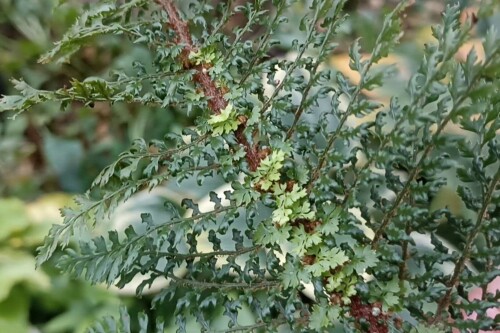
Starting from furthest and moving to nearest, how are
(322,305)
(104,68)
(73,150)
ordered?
(104,68), (73,150), (322,305)

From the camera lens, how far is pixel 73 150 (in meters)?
2.09

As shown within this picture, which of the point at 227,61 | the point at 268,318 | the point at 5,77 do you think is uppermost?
the point at 227,61

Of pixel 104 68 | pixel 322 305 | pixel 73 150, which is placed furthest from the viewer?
pixel 104 68

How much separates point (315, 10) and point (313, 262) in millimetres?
164

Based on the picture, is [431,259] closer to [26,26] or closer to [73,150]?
[73,150]

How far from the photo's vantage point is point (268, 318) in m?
0.40

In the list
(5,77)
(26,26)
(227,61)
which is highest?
(227,61)

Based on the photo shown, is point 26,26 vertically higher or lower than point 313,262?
lower

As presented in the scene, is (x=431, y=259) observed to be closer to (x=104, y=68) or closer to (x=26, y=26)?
(x=104, y=68)

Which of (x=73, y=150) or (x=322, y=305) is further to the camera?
(x=73, y=150)

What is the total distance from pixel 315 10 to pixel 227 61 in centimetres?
7

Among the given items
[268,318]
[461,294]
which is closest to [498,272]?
[461,294]

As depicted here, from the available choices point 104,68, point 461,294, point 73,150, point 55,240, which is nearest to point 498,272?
point 461,294

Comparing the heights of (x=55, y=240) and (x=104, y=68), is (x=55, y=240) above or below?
above
